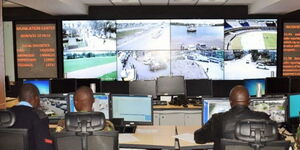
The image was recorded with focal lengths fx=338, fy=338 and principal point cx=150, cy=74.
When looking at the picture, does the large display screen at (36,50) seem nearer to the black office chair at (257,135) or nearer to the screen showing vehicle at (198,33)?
the screen showing vehicle at (198,33)

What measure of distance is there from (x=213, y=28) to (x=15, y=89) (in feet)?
14.2

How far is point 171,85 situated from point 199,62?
1.95m

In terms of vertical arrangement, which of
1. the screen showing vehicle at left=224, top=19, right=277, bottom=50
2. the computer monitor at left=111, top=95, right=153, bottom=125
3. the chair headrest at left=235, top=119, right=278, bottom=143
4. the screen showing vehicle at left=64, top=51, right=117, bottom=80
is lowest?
the computer monitor at left=111, top=95, right=153, bottom=125

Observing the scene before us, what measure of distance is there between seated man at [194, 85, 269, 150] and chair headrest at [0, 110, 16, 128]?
157cm

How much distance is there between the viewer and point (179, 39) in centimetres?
755

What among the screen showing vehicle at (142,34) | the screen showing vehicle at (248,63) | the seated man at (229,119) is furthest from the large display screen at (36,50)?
the seated man at (229,119)

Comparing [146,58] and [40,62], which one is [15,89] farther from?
[146,58]

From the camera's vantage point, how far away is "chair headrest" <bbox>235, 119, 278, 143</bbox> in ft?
6.73

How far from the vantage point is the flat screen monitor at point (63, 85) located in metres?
5.38

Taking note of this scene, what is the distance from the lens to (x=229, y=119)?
267 centimetres

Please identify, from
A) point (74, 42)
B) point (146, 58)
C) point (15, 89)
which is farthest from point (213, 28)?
point (15, 89)

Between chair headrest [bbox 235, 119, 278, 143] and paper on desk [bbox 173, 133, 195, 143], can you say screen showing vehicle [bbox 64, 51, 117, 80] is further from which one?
chair headrest [bbox 235, 119, 278, 143]

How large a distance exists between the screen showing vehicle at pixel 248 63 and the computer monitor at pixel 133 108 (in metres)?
4.08

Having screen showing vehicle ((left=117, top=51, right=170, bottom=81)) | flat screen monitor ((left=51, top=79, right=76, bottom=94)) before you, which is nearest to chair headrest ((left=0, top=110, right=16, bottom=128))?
flat screen monitor ((left=51, top=79, right=76, bottom=94))
